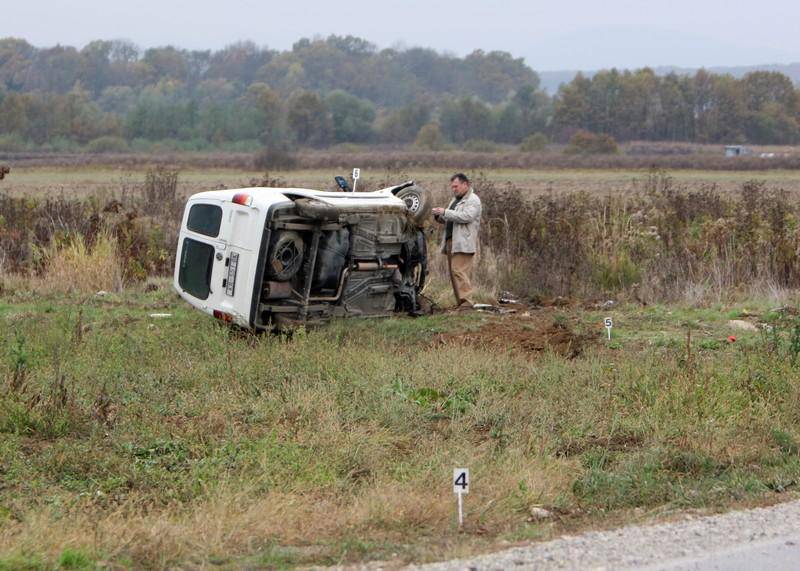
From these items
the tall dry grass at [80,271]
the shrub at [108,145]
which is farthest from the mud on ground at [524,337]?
the shrub at [108,145]

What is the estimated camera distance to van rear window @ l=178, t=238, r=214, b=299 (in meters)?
13.0

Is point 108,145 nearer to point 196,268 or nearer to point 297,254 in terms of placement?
point 196,268

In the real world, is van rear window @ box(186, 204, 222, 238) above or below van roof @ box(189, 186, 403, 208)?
below

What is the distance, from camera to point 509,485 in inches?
302

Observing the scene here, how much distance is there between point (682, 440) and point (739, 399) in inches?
51.1

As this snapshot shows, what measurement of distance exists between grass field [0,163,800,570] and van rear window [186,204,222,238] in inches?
45.2

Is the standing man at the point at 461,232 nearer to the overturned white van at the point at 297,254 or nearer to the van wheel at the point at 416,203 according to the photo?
the van wheel at the point at 416,203

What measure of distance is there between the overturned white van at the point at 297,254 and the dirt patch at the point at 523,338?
111 cm

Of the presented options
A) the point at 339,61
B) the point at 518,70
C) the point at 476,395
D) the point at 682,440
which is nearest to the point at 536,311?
the point at 476,395

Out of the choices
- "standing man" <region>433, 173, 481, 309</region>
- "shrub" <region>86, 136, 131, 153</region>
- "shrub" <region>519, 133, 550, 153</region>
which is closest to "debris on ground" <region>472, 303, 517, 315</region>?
"standing man" <region>433, 173, 481, 309</region>

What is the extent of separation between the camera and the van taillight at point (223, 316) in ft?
41.5

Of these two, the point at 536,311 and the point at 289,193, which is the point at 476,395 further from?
the point at 536,311

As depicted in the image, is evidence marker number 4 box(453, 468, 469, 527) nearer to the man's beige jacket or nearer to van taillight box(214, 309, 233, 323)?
van taillight box(214, 309, 233, 323)

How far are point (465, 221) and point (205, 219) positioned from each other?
11.4 ft
